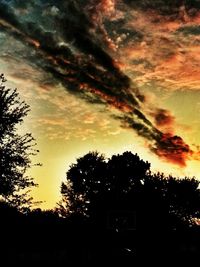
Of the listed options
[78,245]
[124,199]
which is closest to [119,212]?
[124,199]

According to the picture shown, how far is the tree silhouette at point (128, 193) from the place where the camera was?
226 feet

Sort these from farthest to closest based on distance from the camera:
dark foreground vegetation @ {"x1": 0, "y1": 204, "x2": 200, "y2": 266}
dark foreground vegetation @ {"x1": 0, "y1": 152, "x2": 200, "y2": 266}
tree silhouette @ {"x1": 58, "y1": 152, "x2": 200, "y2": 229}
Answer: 1. tree silhouette @ {"x1": 58, "y1": 152, "x2": 200, "y2": 229}
2. dark foreground vegetation @ {"x1": 0, "y1": 152, "x2": 200, "y2": 266}
3. dark foreground vegetation @ {"x1": 0, "y1": 204, "x2": 200, "y2": 266}

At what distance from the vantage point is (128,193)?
2773 inches

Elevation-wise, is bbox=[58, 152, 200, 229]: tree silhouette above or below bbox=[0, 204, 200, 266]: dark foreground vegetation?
above

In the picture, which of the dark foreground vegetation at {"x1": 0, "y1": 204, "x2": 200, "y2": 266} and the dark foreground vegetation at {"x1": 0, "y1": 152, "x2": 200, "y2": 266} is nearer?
the dark foreground vegetation at {"x1": 0, "y1": 204, "x2": 200, "y2": 266}

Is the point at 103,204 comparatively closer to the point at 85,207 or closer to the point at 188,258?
the point at 85,207

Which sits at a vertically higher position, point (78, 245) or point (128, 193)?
point (128, 193)

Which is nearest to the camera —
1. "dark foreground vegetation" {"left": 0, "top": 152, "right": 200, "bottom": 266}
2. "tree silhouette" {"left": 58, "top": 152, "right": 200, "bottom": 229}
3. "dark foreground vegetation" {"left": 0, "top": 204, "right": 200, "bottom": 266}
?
"dark foreground vegetation" {"left": 0, "top": 204, "right": 200, "bottom": 266}

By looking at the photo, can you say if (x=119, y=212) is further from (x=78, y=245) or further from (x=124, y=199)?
(x=78, y=245)

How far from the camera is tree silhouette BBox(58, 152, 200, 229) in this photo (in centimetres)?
6881

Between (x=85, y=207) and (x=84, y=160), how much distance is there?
8424 mm

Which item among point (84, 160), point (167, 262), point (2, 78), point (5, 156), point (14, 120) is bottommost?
point (167, 262)

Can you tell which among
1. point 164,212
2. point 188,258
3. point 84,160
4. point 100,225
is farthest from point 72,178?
point 188,258

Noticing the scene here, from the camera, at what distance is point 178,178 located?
268 ft
